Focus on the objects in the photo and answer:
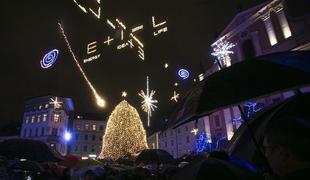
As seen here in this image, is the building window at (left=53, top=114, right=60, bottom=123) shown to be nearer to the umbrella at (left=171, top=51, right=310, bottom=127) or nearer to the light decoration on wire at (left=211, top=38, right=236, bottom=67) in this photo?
the light decoration on wire at (left=211, top=38, right=236, bottom=67)

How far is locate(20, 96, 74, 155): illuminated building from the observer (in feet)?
220

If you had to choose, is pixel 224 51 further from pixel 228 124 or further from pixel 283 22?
pixel 228 124

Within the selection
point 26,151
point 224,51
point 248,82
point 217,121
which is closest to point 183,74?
point 224,51

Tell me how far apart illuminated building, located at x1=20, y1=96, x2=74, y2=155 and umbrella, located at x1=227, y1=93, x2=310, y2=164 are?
6647 centimetres

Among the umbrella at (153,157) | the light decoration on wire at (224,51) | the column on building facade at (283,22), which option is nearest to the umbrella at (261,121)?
the umbrella at (153,157)

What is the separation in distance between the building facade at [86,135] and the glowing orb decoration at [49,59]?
59.0 meters

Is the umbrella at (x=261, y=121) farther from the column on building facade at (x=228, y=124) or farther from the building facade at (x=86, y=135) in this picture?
the building facade at (x=86, y=135)

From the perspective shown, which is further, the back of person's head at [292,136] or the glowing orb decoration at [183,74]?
the glowing orb decoration at [183,74]

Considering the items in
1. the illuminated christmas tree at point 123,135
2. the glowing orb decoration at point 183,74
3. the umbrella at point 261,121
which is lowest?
the umbrella at point 261,121

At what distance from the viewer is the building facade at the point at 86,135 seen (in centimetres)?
7950

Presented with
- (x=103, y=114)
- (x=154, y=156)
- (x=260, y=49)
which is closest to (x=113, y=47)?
(x=260, y=49)

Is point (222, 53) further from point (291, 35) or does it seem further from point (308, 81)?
point (308, 81)

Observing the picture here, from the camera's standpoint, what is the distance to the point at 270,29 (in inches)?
1262

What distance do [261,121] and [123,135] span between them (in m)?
29.0
